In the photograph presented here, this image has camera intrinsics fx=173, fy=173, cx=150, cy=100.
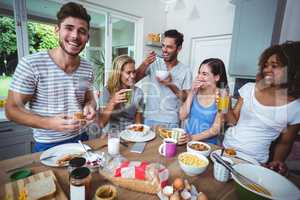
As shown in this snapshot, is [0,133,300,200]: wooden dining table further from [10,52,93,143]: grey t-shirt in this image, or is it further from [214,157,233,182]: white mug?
[10,52,93,143]: grey t-shirt

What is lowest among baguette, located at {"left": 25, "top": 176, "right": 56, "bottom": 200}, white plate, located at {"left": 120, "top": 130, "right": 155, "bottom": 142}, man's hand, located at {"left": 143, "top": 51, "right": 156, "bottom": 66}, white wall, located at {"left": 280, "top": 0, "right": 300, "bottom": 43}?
baguette, located at {"left": 25, "top": 176, "right": 56, "bottom": 200}

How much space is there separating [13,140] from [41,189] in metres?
1.77

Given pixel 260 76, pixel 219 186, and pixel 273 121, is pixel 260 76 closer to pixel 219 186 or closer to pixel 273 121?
pixel 273 121

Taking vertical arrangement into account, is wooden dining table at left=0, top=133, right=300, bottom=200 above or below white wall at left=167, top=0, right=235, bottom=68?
below

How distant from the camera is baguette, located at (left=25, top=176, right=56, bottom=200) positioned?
25.3 inches

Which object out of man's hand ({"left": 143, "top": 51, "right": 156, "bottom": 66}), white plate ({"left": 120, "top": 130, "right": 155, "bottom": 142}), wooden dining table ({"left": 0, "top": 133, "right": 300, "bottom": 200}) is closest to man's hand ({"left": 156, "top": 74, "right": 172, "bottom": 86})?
man's hand ({"left": 143, "top": 51, "right": 156, "bottom": 66})

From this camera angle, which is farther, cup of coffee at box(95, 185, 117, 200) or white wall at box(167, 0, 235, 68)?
white wall at box(167, 0, 235, 68)

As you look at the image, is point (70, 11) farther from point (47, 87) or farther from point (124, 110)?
point (124, 110)

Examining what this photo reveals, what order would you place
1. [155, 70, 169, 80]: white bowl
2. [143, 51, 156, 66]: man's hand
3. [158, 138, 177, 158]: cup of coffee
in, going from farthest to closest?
[143, 51, 156, 66]: man's hand → [155, 70, 169, 80]: white bowl → [158, 138, 177, 158]: cup of coffee

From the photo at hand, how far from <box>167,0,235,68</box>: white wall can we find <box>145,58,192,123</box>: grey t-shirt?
1695mm

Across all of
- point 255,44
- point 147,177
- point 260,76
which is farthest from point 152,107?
point 255,44

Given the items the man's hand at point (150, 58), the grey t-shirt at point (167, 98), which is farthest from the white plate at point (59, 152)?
the man's hand at point (150, 58)

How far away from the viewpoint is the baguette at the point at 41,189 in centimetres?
64

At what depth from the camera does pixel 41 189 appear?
0.67 metres
